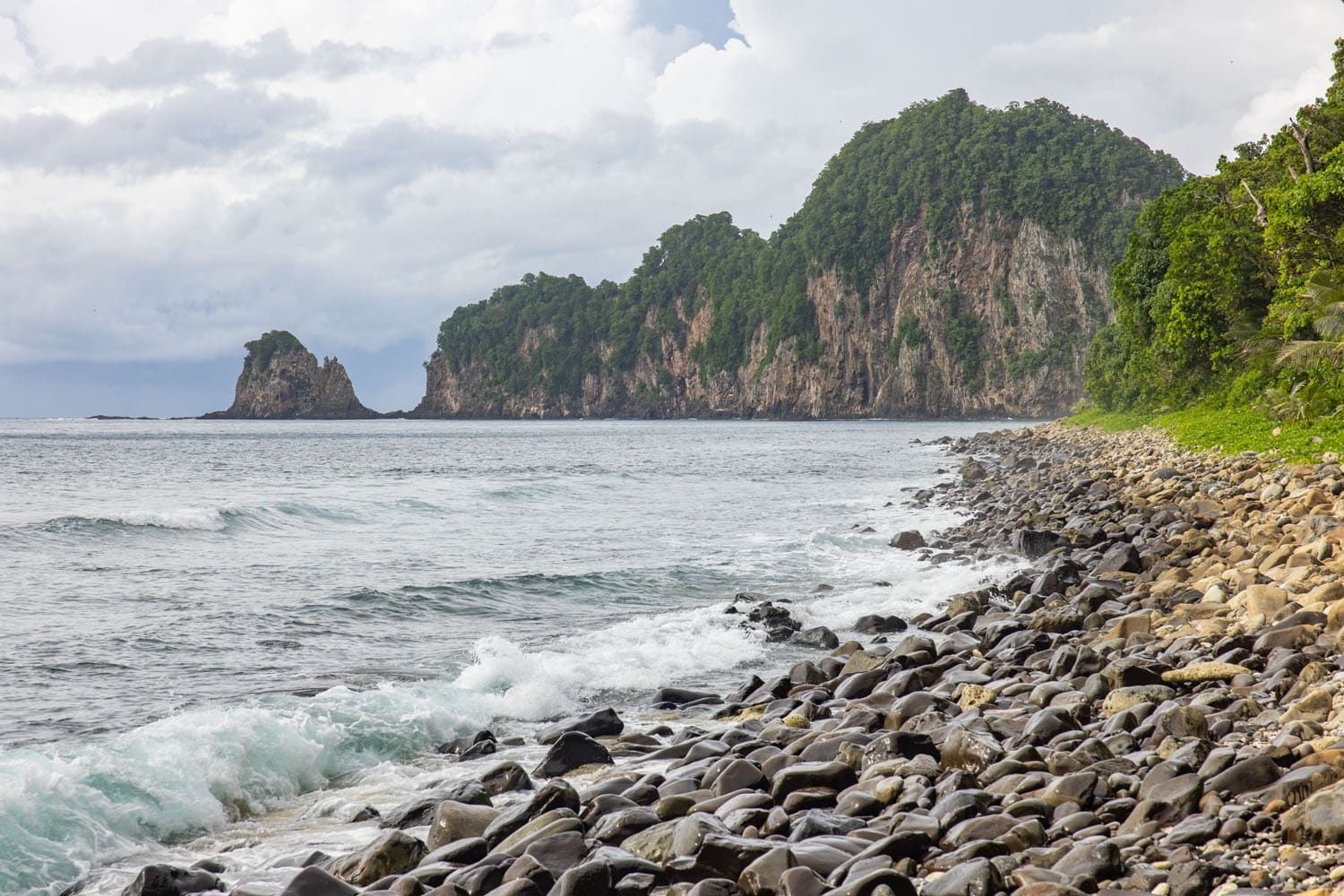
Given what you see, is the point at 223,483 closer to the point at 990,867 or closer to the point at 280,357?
the point at 990,867

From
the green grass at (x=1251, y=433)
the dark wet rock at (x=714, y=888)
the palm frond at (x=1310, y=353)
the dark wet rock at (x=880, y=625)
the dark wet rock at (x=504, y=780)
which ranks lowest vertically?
the dark wet rock at (x=880, y=625)

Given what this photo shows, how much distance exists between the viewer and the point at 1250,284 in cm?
3191

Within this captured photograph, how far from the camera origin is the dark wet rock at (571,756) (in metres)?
8.17

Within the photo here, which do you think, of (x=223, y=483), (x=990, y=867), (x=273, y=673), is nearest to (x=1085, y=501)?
(x=273, y=673)

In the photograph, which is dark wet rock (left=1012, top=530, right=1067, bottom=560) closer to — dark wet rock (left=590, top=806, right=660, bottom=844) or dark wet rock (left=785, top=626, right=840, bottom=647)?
dark wet rock (left=785, top=626, right=840, bottom=647)

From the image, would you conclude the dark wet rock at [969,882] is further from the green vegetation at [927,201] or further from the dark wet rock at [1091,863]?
the green vegetation at [927,201]

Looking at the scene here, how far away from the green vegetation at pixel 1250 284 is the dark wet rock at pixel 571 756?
17874 millimetres

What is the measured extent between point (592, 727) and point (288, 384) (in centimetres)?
19413

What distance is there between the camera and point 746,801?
246 inches

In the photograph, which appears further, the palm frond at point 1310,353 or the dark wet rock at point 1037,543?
the palm frond at point 1310,353

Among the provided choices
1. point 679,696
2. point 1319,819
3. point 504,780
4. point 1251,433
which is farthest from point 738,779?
point 1251,433

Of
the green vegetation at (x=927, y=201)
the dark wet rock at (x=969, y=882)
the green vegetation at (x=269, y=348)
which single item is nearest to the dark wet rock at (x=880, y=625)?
the dark wet rock at (x=969, y=882)

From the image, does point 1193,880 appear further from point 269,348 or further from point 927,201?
point 269,348

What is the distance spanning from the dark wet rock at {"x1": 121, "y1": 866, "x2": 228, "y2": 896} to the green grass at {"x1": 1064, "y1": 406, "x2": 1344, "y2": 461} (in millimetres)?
16185
